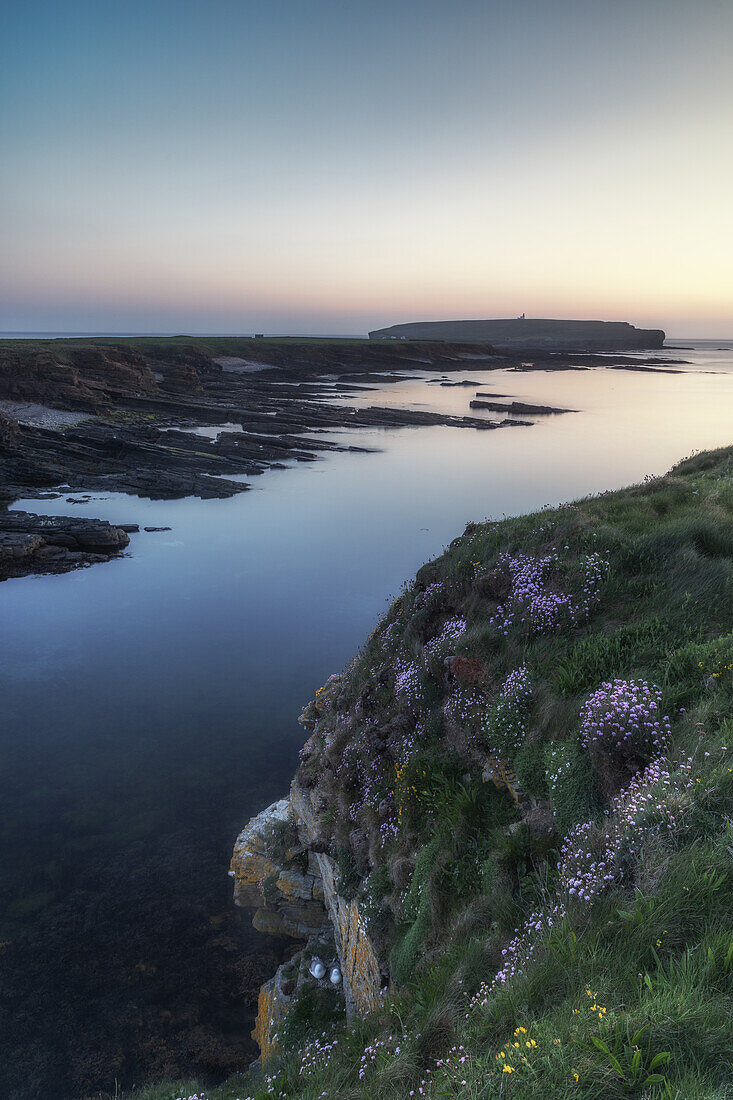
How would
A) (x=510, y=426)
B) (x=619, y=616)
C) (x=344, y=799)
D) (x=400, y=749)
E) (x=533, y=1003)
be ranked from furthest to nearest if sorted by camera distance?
(x=510, y=426) < (x=344, y=799) < (x=400, y=749) < (x=619, y=616) < (x=533, y=1003)

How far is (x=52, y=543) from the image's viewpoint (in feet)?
89.2

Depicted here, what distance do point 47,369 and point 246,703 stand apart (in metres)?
58.8

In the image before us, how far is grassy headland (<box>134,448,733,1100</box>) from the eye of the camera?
2977 mm

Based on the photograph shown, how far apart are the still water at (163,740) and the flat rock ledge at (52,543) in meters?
1.02

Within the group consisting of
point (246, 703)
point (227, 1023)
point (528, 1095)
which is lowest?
point (227, 1023)

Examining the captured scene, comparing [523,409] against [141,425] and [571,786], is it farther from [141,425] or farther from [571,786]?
[571,786]

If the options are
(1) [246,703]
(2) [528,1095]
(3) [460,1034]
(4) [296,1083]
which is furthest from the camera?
(1) [246,703]

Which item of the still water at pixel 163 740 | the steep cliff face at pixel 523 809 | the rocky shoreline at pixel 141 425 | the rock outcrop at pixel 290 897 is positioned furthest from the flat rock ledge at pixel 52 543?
the steep cliff face at pixel 523 809

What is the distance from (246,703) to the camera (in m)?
16.6

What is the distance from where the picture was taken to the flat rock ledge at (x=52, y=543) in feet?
83.2

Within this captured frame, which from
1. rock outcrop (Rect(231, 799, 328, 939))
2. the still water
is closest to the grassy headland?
rock outcrop (Rect(231, 799, 328, 939))

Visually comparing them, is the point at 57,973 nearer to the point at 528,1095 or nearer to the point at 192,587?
the point at 528,1095

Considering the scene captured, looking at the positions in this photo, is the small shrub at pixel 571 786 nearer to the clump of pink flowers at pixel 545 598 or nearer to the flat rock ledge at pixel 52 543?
the clump of pink flowers at pixel 545 598

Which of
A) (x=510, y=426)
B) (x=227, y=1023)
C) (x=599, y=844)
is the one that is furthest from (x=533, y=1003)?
(x=510, y=426)
